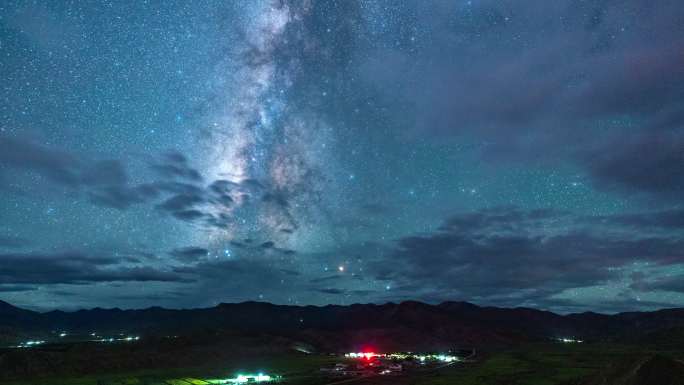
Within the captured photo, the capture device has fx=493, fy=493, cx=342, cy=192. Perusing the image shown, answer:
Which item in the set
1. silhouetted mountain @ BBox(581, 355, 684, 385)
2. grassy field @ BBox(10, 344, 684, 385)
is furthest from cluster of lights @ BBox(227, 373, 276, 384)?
silhouetted mountain @ BBox(581, 355, 684, 385)

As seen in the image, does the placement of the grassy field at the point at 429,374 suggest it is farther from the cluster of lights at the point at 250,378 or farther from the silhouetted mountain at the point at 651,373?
the silhouetted mountain at the point at 651,373

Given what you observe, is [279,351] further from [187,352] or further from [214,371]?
[214,371]

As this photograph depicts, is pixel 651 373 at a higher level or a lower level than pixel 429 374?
higher

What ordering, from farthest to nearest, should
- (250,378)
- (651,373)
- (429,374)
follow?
(429,374) < (250,378) < (651,373)

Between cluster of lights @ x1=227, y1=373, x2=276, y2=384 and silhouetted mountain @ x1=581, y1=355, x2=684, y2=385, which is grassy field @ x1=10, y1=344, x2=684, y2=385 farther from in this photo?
silhouetted mountain @ x1=581, y1=355, x2=684, y2=385

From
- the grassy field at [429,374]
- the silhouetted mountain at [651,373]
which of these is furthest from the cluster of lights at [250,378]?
the silhouetted mountain at [651,373]

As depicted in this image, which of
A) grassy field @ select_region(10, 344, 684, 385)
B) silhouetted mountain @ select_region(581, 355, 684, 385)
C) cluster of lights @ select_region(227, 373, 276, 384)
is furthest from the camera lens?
cluster of lights @ select_region(227, 373, 276, 384)

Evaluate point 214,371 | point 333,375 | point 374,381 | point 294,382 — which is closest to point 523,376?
point 374,381

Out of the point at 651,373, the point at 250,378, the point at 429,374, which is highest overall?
the point at 651,373

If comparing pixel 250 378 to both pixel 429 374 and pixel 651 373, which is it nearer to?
pixel 429 374

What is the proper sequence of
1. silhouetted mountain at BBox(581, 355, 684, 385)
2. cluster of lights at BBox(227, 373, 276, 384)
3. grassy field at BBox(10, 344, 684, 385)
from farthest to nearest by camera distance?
1. cluster of lights at BBox(227, 373, 276, 384)
2. grassy field at BBox(10, 344, 684, 385)
3. silhouetted mountain at BBox(581, 355, 684, 385)

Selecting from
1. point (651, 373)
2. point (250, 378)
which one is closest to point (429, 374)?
point (250, 378)
